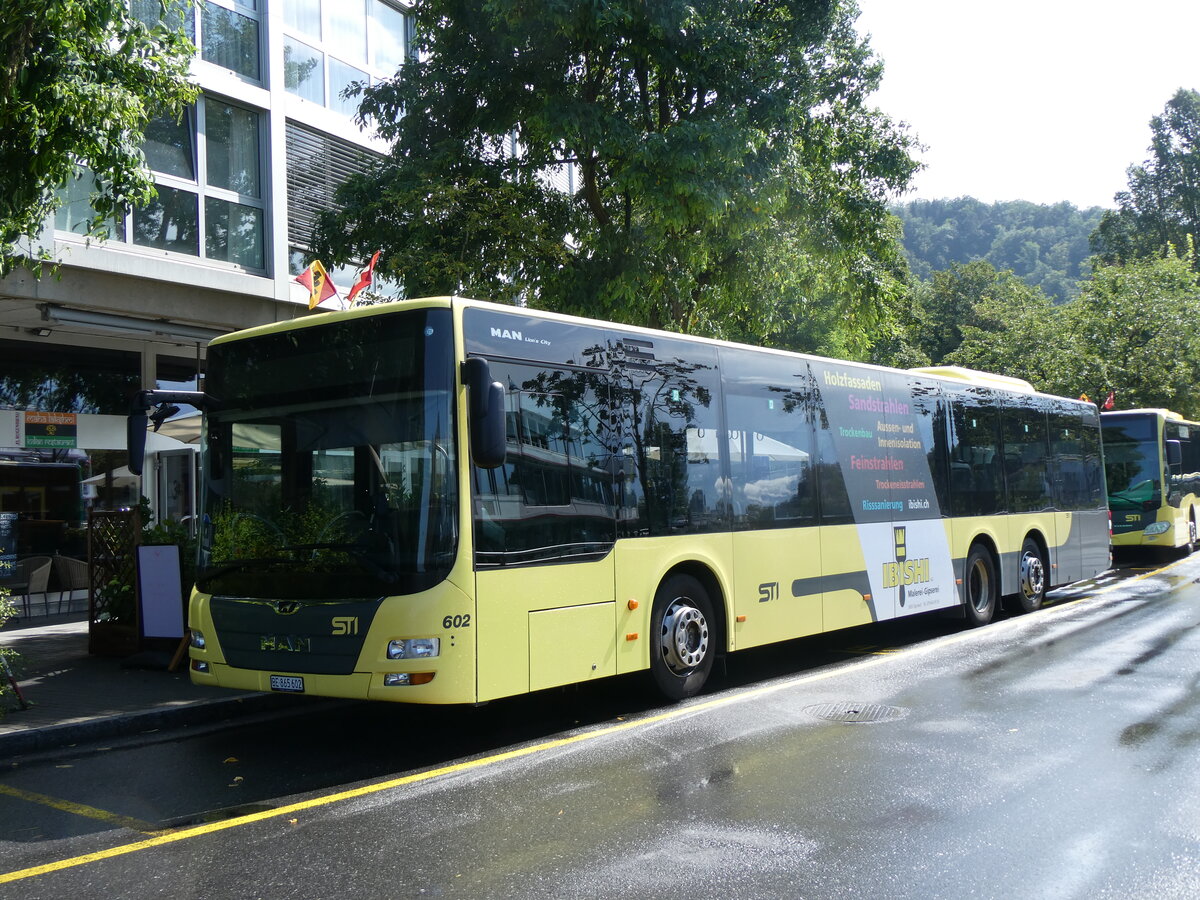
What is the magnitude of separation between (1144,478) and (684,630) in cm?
1725

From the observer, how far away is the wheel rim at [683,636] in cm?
843

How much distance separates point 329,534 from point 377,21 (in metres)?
15.7

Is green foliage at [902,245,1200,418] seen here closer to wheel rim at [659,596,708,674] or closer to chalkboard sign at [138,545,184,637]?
wheel rim at [659,596,708,674]

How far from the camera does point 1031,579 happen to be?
1445 centimetres

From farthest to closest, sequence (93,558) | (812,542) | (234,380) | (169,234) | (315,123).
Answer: (315,123) < (169,234) < (93,558) < (812,542) < (234,380)

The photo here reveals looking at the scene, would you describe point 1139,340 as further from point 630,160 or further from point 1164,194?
point 630,160

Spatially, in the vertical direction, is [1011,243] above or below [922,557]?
above

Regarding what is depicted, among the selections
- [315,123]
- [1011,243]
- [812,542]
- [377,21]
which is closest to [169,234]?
[315,123]

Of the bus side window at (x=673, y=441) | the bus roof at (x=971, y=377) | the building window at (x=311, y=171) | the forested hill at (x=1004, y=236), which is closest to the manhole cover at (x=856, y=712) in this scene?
the bus side window at (x=673, y=441)

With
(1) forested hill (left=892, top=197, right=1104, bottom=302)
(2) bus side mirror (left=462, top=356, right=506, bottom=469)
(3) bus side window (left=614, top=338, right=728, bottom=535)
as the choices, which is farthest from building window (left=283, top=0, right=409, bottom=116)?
(1) forested hill (left=892, top=197, right=1104, bottom=302)

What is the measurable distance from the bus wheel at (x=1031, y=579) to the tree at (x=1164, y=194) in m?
44.8

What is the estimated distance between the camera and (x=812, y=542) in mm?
10156

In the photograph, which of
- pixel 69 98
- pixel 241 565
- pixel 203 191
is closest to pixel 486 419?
pixel 241 565

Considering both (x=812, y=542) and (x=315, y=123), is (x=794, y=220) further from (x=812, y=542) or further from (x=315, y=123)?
(x=315, y=123)
